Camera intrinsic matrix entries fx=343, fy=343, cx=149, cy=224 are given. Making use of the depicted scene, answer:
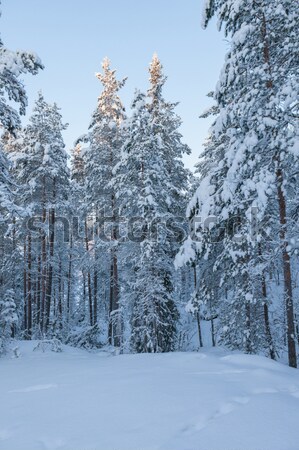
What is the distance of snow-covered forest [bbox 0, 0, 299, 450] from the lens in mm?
8789

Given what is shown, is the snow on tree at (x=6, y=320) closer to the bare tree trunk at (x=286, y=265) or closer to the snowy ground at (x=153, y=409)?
the snowy ground at (x=153, y=409)

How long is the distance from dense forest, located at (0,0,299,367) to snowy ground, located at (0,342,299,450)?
433 cm

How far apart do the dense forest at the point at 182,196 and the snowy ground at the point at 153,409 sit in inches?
170

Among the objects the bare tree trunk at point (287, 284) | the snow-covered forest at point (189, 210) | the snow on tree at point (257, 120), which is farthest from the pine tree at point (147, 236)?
the bare tree trunk at point (287, 284)

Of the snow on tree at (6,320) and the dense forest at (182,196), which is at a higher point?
the dense forest at (182,196)

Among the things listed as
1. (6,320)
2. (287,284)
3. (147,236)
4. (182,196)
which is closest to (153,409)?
(287,284)

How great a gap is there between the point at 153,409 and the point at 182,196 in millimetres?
16458

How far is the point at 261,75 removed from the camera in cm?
1005

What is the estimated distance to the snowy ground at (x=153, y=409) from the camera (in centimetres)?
362

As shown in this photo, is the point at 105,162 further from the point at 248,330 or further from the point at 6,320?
the point at 248,330

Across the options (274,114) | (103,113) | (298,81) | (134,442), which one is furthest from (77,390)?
(103,113)

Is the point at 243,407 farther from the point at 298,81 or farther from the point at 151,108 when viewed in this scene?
the point at 151,108

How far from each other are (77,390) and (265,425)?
122 inches

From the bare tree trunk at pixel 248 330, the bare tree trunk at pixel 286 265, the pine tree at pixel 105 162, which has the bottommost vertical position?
the bare tree trunk at pixel 248 330
